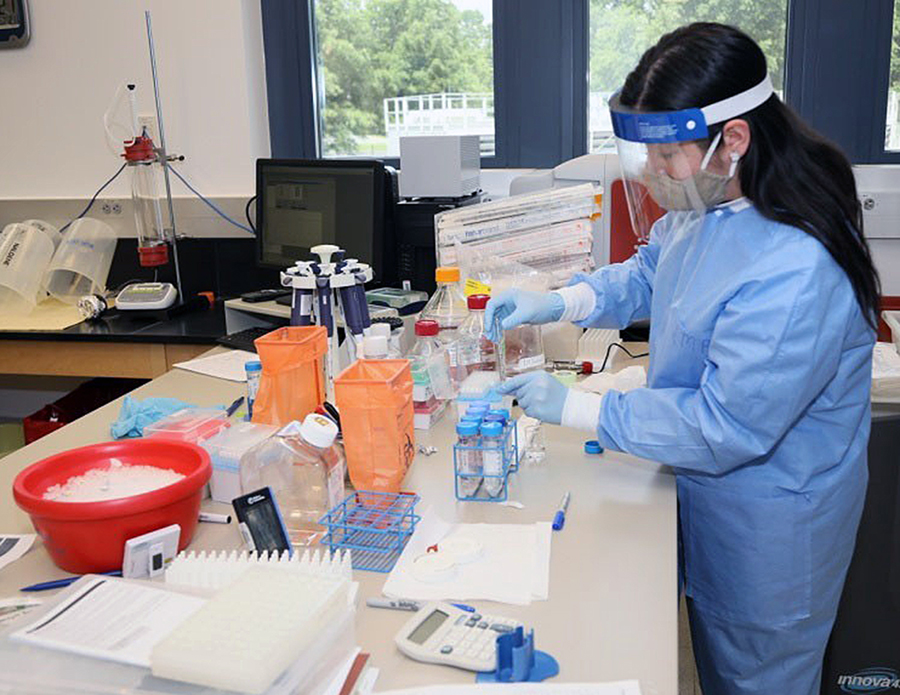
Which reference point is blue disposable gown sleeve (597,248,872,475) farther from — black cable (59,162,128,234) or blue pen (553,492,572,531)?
black cable (59,162,128,234)

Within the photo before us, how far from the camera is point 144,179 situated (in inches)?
128

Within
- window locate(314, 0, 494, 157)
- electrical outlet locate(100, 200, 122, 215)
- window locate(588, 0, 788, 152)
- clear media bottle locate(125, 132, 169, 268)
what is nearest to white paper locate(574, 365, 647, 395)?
window locate(588, 0, 788, 152)

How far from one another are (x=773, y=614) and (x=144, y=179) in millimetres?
2659

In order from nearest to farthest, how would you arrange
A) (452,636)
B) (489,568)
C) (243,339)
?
1. (452,636)
2. (489,568)
3. (243,339)

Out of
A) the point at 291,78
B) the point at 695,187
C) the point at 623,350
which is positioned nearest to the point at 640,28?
the point at 291,78

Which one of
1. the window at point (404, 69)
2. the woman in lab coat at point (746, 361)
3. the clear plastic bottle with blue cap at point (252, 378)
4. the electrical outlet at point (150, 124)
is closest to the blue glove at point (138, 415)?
the clear plastic bottle with blue cap at point (252, 378)

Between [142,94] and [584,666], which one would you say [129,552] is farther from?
[142,94]

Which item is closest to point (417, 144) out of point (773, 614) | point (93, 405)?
point (93, 405)

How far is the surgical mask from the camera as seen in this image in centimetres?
134

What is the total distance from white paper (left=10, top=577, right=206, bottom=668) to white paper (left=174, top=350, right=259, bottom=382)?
1.16m

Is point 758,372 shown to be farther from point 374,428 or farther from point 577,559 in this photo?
point 374,428

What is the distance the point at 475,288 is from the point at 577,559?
3.02 feet

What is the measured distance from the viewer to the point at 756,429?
1.28 m

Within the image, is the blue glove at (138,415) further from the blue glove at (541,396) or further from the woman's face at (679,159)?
the woman's face at (679,159)
